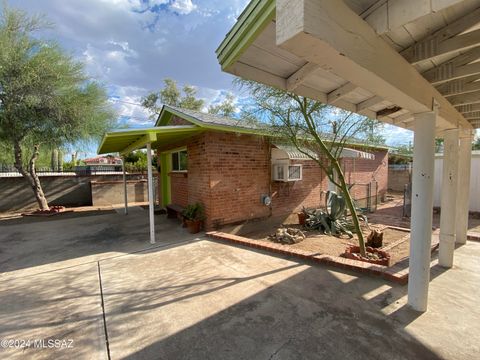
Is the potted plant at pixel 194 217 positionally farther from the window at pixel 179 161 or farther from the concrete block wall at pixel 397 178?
the concrete block wall at pixel 397 178

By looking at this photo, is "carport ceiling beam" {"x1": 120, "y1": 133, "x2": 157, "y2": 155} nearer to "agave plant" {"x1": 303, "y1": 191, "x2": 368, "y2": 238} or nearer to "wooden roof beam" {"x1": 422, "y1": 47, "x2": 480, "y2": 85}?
"wooden roof beam" {"x1": 422, "y1": 47, "x2": 480, "y2": 85}

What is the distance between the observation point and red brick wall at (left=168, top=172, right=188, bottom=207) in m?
8.88

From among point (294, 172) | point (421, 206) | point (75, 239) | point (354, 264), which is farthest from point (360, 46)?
point (75, 239)

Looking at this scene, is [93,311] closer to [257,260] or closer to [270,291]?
[270,291]

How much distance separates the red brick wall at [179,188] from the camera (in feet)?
29.1

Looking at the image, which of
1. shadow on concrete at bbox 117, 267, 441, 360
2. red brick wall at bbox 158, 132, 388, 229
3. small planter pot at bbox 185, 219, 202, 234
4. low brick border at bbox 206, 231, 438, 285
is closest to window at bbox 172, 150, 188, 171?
red brick wall at bbox 158, 132, 388, 229

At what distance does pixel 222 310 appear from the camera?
121 inches

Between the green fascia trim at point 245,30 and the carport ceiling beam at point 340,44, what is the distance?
10.8 inches

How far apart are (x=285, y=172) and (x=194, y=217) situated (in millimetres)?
3560

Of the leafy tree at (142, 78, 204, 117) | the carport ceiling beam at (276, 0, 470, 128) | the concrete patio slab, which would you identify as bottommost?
the concrete patio slab

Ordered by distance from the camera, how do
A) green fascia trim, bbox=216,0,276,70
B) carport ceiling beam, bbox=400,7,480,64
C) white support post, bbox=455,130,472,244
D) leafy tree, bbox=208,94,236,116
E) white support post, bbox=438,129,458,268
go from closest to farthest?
green fascia trim, bbox=216,0,276,70 → carport ceiling beam, bbox=400,7,480,64 → white support post, bbox=438,129,458,268 → white support post, bbox=455,130,472,244 → leafy tree, bbox=208,94,236,116

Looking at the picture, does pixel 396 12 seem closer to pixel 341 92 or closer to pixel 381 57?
pixel 381 57

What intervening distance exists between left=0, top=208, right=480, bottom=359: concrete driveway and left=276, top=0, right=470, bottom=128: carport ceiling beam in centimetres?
260

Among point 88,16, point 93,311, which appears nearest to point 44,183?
point 88,16
